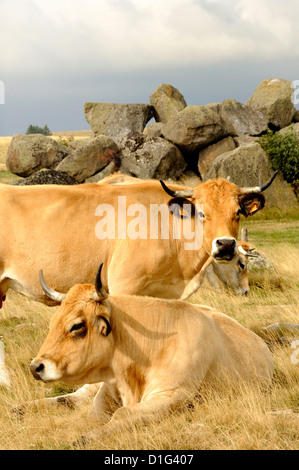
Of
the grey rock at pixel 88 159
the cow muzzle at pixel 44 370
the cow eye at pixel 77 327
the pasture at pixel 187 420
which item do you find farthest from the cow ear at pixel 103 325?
the grey rock at pixel 88 159

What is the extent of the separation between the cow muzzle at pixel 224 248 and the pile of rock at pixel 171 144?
22.2 metres

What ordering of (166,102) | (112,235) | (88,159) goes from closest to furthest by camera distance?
(112,235)
(88,159)
(166,102)

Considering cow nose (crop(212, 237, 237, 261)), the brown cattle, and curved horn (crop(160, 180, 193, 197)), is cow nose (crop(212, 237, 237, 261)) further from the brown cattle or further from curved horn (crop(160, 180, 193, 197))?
curved horn (crop(160, 180, 193, 197))

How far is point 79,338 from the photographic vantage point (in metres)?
5.69

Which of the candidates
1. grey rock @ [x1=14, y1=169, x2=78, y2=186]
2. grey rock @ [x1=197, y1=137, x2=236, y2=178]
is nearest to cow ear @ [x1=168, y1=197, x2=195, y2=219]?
grey rock @ [x1=14, y1=169, x2=78, y2=186]

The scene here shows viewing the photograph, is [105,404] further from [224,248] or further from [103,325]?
[224,248]

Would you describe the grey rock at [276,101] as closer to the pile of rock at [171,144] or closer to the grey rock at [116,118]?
the pile of rock at [171,144]

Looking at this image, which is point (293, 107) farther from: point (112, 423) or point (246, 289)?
point (112, 423)

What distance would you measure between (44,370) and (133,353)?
3.11 feet

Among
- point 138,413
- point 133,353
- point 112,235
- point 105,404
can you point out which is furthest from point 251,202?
point 138,413

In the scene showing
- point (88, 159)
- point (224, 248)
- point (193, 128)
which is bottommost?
point (88, 159)

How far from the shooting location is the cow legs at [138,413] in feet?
17.2

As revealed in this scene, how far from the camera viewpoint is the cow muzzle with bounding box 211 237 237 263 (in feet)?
25.3
